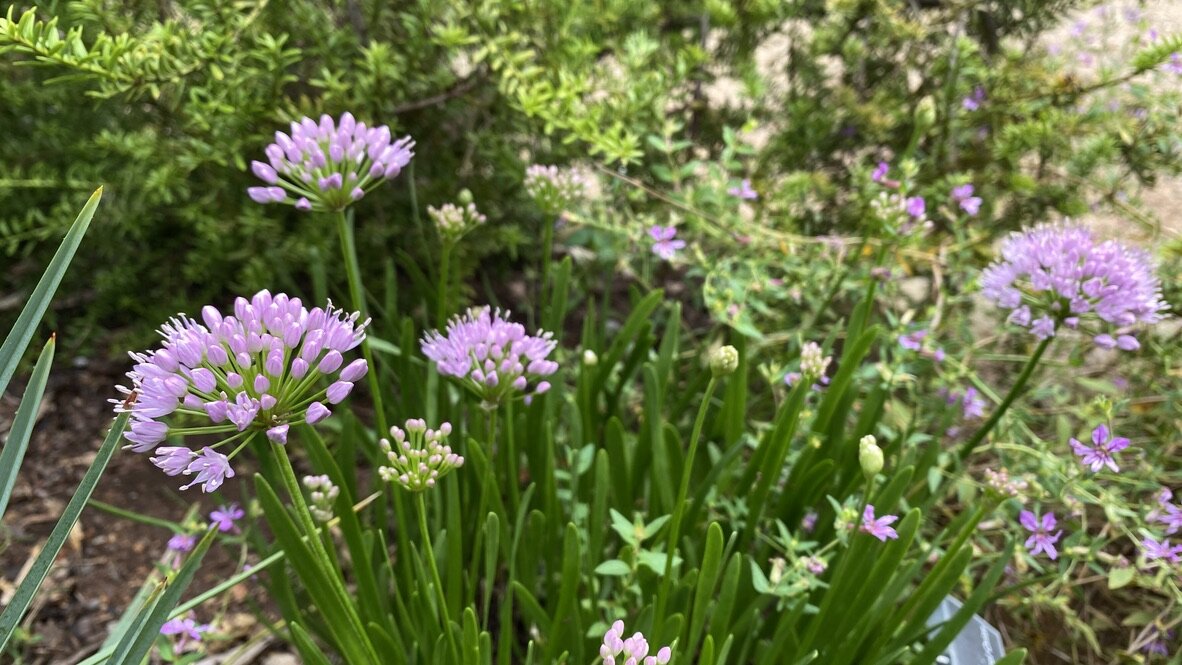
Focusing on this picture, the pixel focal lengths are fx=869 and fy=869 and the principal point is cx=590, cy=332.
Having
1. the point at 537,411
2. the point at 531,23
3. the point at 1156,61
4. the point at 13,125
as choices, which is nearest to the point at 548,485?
the point at 537,411

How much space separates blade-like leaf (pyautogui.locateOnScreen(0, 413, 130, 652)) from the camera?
721mm

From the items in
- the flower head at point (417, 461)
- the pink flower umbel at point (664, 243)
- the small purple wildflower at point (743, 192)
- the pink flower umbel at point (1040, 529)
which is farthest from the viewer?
the small purple wildflower at point (743, 192)

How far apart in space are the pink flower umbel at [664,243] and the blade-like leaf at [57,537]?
3.40 ft

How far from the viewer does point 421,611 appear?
112cm

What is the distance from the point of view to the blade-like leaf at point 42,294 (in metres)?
0.75

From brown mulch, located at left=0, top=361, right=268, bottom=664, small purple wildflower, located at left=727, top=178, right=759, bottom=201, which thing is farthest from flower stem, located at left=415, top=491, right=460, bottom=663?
small purple wildflower, located at left=727, top=178, right=759, bottom=201

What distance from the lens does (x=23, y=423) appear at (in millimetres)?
747

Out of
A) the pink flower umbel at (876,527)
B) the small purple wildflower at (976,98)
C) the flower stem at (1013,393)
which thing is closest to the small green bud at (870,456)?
the pink flower umbel at (876,527)

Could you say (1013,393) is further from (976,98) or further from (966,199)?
(976,98)

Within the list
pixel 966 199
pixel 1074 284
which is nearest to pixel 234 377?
pixel 1074 284

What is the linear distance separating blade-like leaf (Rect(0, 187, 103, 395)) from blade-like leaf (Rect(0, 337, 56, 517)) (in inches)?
1.2

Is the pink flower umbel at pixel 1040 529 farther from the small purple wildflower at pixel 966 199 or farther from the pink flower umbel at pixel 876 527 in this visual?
the small purple wildflower at pixel 966 199

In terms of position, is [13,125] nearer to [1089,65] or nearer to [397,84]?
[397,84]

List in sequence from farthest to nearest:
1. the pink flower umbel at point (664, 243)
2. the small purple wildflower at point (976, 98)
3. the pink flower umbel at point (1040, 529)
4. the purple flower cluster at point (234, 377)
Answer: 1. the small purple wildflower at point (976, 98)
2. the pink flower umbel at point (664, 243)
3. the pink flower umbel at point (1040, 529)
4. the purple flower cluster at point (234, 377)
